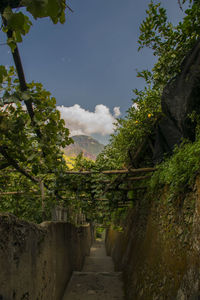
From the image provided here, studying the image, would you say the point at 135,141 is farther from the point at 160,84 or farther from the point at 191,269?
the point at 191,269

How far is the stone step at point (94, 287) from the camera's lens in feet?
18.5

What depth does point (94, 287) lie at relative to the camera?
6285 millimetres

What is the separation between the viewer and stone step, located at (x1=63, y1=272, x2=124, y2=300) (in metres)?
5.64

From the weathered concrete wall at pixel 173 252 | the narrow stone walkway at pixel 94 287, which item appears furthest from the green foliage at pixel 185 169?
the narrow stone walkway at pixel 94 287

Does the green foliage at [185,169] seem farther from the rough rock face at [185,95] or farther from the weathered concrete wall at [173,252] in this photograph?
the rough rock face at [185,95]

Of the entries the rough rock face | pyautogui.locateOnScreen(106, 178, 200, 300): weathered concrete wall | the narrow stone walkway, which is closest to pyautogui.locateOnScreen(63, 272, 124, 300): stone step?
the narrow stone walkway

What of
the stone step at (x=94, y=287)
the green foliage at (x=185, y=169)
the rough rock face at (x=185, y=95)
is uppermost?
the rough rock face at (x=185, y=95)

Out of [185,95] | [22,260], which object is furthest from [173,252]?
[185,95]

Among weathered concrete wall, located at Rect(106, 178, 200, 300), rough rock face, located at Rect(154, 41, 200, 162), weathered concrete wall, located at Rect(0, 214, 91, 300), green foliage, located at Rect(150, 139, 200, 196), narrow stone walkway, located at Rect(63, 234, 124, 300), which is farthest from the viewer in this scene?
narrow stone walkway, located at Rect(63, 234, 124, 300)

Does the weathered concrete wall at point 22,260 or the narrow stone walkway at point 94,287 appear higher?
the weathered concrete wall at point 22,260

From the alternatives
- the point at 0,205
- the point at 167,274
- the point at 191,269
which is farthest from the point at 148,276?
the point at 0,205

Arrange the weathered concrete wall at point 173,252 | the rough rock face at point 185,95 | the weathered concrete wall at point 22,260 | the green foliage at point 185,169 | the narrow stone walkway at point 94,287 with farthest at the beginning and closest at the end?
1. the narrow stone walkway at point 94,287
2. the rough rock face at point 185,95
3. the green foliage at point 185,169
4. the weathered concrete wall at point 173,252
5. the weathered concrete wall at point 22,260

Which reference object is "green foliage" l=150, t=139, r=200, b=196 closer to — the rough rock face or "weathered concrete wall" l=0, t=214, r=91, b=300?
the rough rock face

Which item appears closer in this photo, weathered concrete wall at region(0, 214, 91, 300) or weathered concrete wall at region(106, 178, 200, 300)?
weathered concrete wall at region(0, 214, 91, 300)
